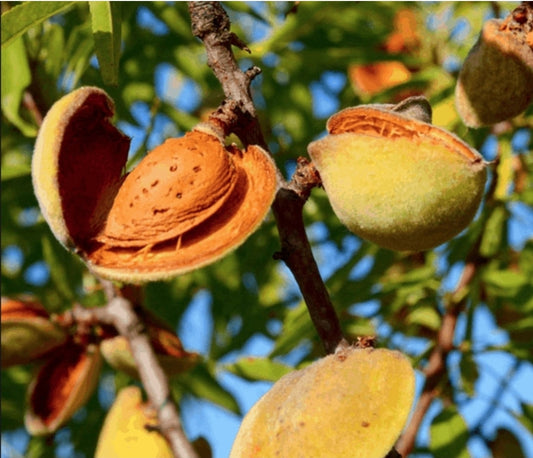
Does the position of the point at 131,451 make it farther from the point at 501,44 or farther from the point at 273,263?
the point at 501,44

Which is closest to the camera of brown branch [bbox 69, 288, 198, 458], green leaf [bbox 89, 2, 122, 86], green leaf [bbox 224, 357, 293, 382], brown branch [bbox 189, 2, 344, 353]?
brown branch [bbox 189, 2, 344, 353]

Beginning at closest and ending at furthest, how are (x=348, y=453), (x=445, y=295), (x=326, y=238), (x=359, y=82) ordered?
(x=348, y=453) < (x=445, y=295) < (x=326, y=238) < (x=359, y=82)

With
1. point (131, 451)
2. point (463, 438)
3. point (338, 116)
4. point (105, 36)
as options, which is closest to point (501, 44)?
point (338, 116)

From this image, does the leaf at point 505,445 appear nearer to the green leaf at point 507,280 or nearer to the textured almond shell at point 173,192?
the green leaf at point 507,280

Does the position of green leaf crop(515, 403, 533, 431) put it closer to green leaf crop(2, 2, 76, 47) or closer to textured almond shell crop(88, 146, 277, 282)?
textured almond shell crop(88, 146, 277, 282)

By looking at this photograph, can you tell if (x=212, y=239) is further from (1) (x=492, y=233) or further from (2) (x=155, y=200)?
(1) (x=492, y=233)

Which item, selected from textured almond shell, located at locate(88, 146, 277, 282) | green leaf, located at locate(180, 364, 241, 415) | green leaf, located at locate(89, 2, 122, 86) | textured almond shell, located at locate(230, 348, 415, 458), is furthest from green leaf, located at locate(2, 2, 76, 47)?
green leaf, located at locate(180, 364, 241, 415)
